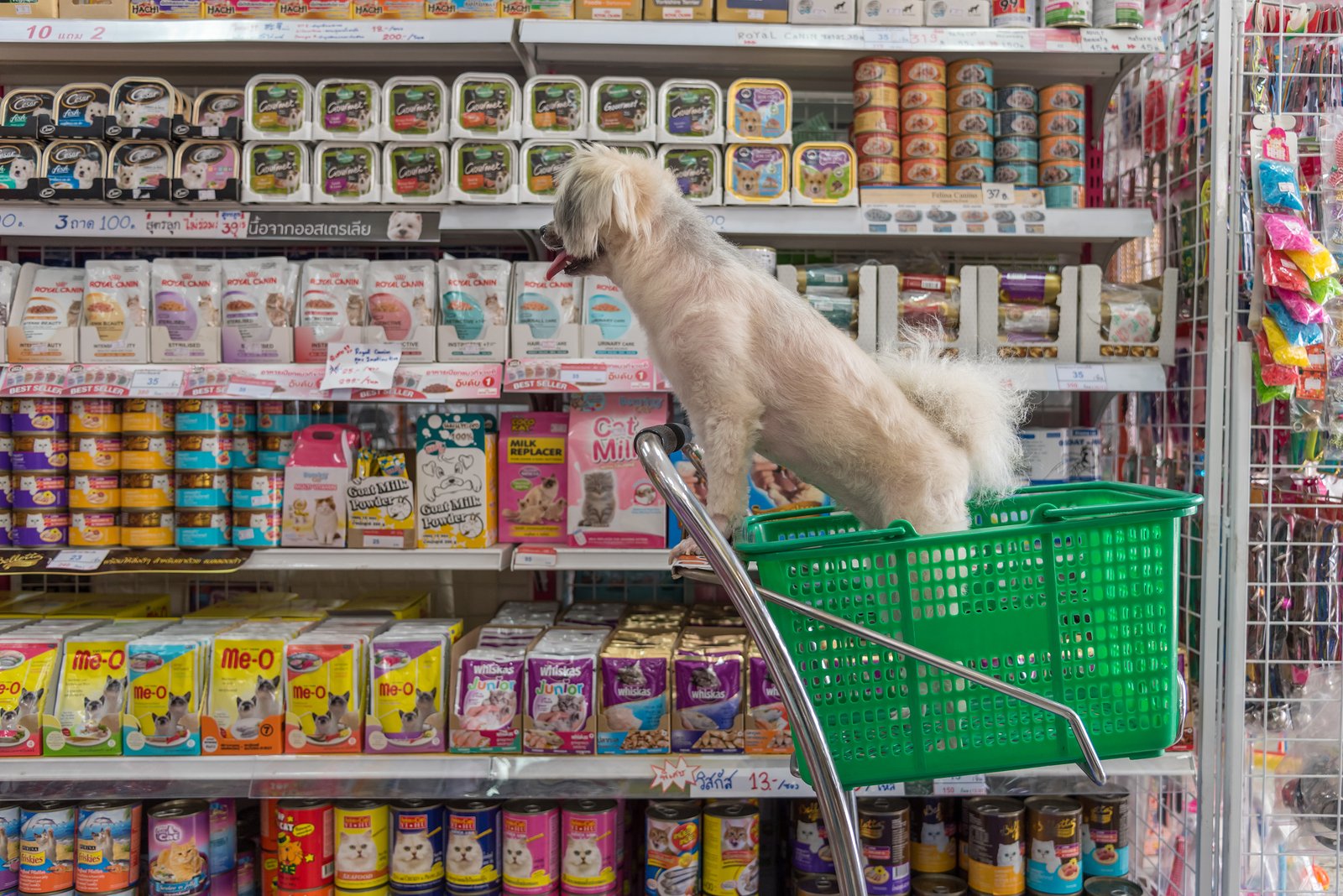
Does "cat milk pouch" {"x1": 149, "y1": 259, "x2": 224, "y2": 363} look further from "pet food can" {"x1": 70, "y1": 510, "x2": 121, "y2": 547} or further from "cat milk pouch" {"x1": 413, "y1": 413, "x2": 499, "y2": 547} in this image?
"cat milk pouch" {"x1": 413, "y1": 413, "x2": 499, "y2": 547}

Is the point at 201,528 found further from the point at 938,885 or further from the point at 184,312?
the point at 938,885

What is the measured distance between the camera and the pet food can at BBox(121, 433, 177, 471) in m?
2.45

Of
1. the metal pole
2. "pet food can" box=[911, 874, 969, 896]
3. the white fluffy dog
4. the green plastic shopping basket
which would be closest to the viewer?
the metal pole

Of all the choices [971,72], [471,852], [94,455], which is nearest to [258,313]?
[94,455]

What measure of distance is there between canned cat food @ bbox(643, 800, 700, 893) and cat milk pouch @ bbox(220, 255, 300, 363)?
4.82ft

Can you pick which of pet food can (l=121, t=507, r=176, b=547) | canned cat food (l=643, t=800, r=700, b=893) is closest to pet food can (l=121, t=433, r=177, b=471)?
pet food can (l=121, t=507, r=176, b=547)

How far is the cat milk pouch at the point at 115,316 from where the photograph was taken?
2.47 metres

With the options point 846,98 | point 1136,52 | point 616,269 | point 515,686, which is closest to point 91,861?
point 515,686

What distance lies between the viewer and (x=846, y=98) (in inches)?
116

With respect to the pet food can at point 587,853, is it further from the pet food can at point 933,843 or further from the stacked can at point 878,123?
the stacked can at point 878,123

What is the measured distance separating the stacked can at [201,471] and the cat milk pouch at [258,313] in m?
0.15

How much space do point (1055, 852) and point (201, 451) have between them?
2316 millimetres

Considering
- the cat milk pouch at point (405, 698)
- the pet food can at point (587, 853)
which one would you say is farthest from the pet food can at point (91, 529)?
the pet food can at point (587, 853)

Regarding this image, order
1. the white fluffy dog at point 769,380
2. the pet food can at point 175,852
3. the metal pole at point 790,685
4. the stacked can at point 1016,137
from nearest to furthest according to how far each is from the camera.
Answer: the metal pole at point 790,685
the white fluffy dog at point 769,380
the pet food can at point 175,852
the stacked can at point 1016,137
